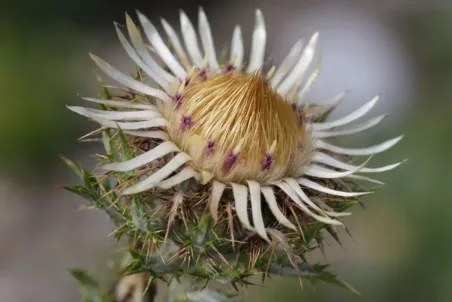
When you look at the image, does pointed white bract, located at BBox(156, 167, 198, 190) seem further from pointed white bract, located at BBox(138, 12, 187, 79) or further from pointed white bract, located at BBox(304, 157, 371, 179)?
pointed white bract, located at BBox(138, 12, 187, 79)

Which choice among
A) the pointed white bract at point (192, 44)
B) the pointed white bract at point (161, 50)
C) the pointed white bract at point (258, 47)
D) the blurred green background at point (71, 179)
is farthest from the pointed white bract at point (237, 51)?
the blurred green background at point (71, 179)

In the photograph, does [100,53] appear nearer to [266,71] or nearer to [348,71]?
[348,71]

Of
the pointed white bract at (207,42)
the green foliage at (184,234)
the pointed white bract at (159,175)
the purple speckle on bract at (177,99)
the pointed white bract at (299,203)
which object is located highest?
the pointed white bract at (207,42)

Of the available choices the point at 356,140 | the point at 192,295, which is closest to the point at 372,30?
the point at 356,140

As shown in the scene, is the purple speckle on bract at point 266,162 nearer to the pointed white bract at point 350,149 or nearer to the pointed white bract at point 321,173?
the pointed white bract at point 321,173

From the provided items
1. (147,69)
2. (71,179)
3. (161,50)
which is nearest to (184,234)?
(147,69)

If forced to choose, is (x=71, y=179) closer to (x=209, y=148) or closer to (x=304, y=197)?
(x=209, y=148)
